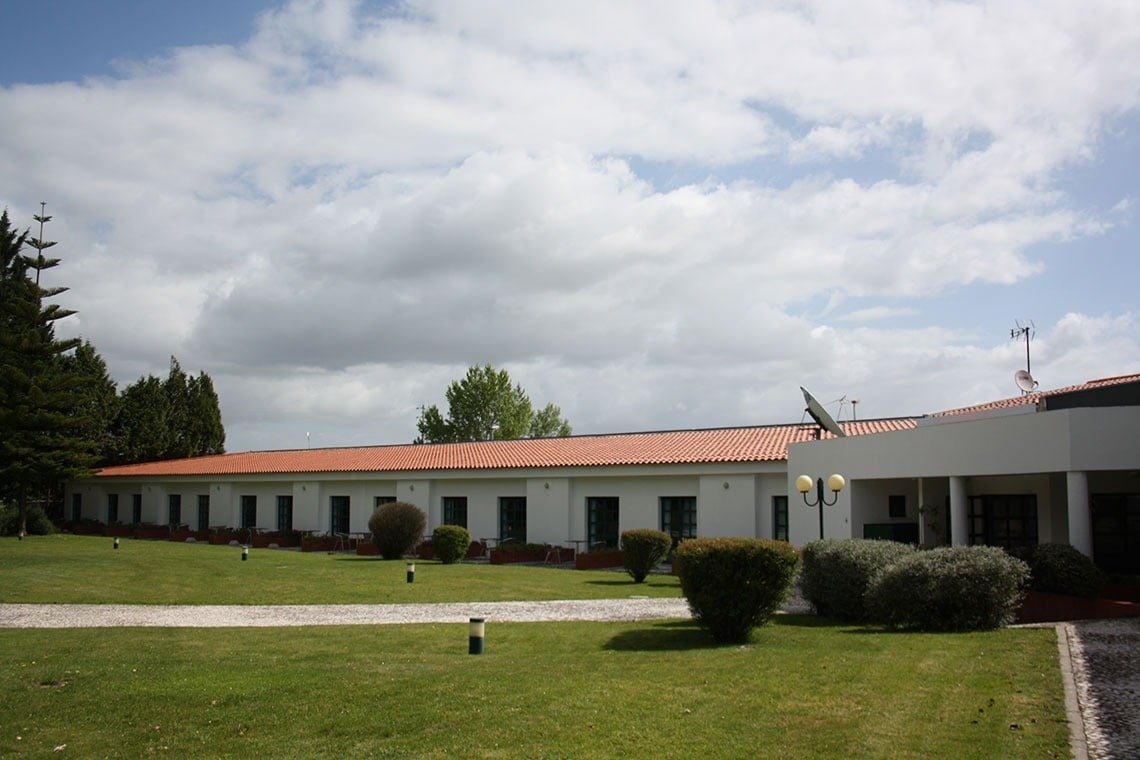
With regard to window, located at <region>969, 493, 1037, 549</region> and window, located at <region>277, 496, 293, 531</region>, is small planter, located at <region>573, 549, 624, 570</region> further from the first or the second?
window, located at <region>277, 496, 293, 531</region>

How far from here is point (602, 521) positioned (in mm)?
33500

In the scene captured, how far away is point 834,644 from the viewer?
12.5 m

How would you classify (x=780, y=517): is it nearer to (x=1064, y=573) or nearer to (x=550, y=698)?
(x=1064, y=573)

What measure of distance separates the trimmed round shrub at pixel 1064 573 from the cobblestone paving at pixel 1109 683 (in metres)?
1.56

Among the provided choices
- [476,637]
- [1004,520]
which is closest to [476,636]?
[476,637]

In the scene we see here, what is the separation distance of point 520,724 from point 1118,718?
4.96m

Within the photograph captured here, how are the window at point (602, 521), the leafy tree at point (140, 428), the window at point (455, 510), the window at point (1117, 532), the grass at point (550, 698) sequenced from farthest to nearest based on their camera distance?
1. the leafy tree at point (140, 428)
2. the window at point (455, 510)
3. the window at point (602, 521)
4. the window at point (1117, 532)
5. the grass at point (550, 698)


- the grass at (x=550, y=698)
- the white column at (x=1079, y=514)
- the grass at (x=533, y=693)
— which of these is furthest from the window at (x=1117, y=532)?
the grass at (x=550, y=698)

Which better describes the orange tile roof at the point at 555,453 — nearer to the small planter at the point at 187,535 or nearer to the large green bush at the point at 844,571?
the small planter at the point at 187,535

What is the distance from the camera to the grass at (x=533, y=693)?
8062mm

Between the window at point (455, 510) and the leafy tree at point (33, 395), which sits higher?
the leafy tree at point (33, 395)

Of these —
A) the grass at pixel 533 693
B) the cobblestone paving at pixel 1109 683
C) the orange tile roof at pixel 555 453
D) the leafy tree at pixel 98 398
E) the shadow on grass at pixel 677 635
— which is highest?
the leafy tree at pixel 98 398

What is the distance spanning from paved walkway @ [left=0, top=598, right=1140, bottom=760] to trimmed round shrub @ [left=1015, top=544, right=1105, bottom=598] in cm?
160

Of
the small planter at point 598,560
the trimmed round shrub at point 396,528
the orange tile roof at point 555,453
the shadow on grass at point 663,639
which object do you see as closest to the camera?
the shadow on grass at point 663,639
